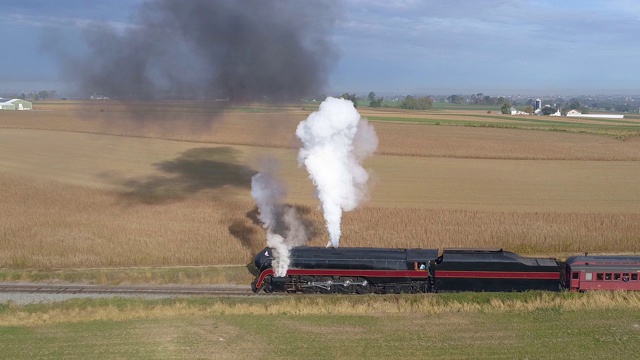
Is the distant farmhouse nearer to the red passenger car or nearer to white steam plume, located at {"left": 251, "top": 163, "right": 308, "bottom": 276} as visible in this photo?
white steam plume, located at {"left": 251, "top": 163, "right": 308, "bottom": 276}

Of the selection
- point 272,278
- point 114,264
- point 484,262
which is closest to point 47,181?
point 114,264

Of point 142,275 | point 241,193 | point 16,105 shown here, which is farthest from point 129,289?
point 16,105

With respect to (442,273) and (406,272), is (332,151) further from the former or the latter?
(442,273)

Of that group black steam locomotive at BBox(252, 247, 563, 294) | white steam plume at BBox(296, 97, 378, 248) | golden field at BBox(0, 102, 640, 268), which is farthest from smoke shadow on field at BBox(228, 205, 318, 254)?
black steam locomotive at BBox(252, 247, 563, 294)

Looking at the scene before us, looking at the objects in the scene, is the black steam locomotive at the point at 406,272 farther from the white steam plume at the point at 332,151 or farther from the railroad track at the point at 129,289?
the white steam plume at the point at 332,151

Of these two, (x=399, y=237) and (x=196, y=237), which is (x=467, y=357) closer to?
(x=399, y=237)
